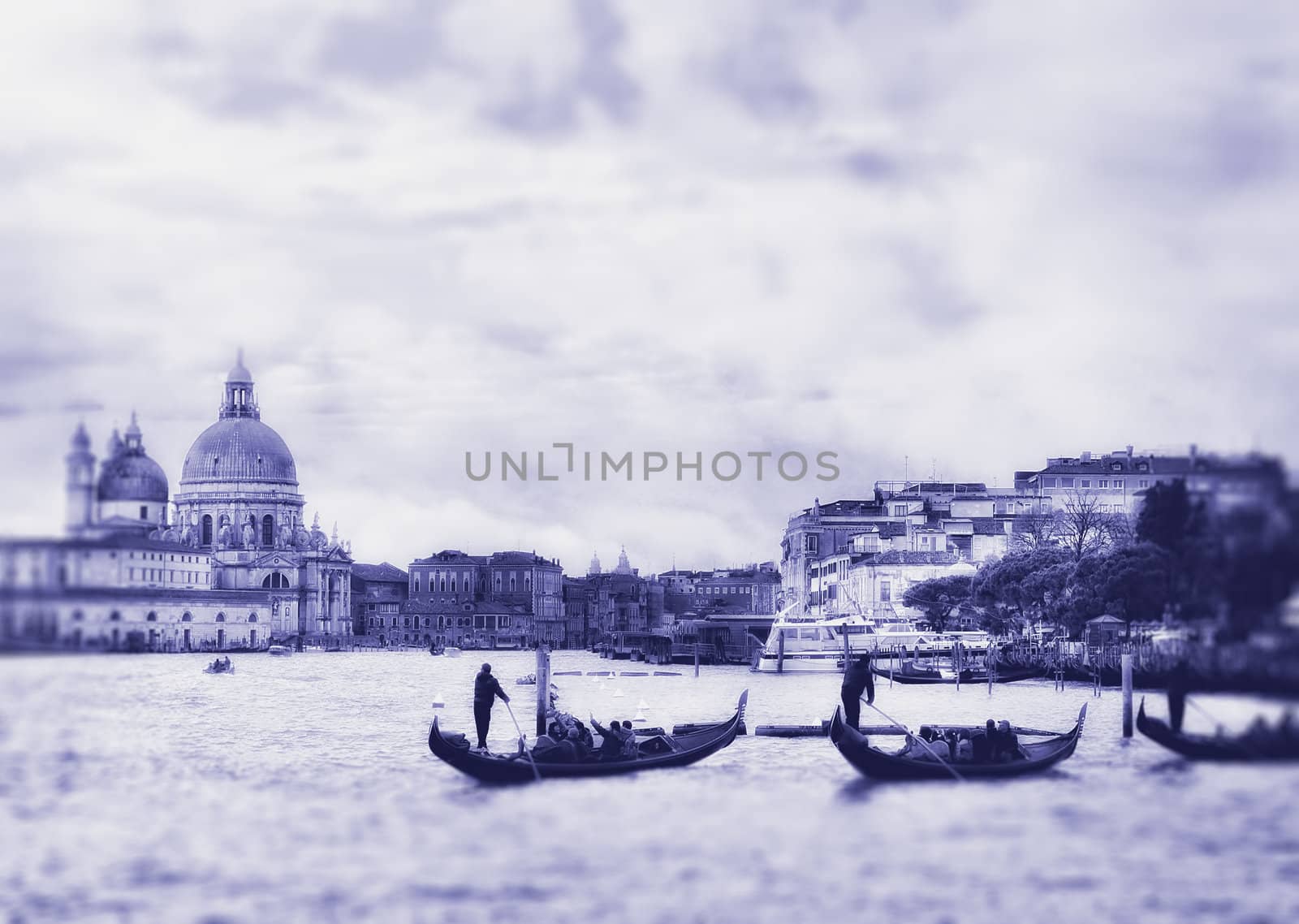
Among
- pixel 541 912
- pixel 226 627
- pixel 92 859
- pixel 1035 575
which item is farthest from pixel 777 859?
pixel 226 627

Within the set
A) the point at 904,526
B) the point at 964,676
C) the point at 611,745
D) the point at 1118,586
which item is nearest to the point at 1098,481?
the point at 904,526

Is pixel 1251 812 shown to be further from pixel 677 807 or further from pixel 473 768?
pixel 473 768

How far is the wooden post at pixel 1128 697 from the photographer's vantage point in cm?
3366

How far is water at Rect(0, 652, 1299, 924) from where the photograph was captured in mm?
17984

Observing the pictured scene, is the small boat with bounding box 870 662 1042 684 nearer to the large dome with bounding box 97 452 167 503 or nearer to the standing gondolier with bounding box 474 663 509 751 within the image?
the standing gondolier with bounding box 474 663 509 751

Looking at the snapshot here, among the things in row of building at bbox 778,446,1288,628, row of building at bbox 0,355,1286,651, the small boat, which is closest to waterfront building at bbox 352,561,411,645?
row of building at bbox 0,355,1286,651

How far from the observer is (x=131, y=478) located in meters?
21.5

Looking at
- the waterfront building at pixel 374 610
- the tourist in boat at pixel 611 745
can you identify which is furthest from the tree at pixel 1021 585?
the waterfront building at pixel 374 610

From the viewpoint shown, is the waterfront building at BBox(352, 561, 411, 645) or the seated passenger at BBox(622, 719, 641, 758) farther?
the waterfront building at BBox(352, 561, 411, 645)

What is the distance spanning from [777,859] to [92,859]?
23.7 feet

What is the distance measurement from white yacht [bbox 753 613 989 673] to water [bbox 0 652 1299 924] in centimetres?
4892

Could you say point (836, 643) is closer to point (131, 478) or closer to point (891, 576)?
point (891, 576)

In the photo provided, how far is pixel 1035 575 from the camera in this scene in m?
72.2

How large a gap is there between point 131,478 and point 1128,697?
1946cm
